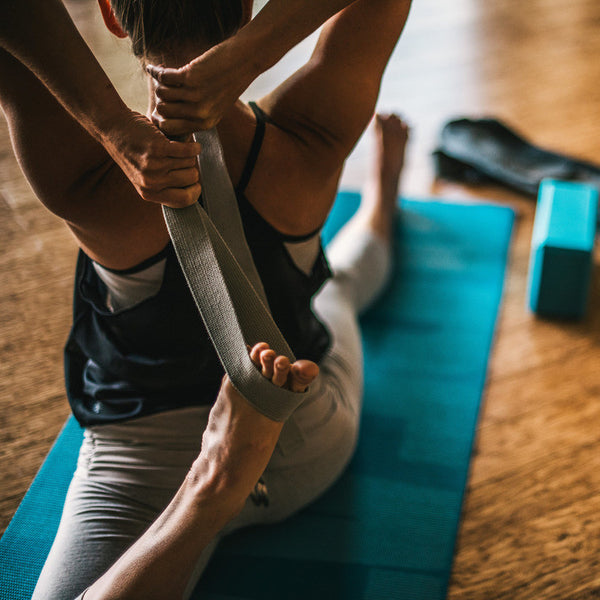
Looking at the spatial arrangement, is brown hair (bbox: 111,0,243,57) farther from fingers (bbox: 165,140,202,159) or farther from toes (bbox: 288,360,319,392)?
toes (bbox: 288,360,319,392)

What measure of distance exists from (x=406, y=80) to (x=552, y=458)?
168 centimetres

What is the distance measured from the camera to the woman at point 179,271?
70cm

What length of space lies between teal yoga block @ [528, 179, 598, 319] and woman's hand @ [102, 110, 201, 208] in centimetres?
106

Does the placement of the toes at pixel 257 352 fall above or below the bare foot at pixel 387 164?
above

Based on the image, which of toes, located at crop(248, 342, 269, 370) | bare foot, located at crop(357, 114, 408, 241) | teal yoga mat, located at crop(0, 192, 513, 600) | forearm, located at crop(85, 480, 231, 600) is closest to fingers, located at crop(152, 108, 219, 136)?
toes, located at crop(248, 342, 269, 370)

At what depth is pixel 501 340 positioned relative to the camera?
1.60 meters

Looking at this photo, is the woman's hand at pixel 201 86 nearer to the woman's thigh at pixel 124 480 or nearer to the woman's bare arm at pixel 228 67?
the woman's bare arm at pixel 228 67

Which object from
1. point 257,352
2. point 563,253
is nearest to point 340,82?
point 257,352

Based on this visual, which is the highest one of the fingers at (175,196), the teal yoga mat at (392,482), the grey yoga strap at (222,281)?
the fingers at (175,196)

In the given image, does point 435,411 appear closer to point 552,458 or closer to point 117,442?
point 552,458

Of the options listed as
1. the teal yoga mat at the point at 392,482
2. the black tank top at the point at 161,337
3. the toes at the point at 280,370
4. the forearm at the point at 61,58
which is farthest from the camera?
the teal yoga mat at the point at 392,482

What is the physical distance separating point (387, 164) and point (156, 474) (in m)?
1.04

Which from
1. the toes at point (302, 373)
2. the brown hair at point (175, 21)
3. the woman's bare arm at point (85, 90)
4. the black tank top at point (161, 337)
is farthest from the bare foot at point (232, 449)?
the brown hair at point (175, 21)

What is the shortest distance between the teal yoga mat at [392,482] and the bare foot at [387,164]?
15cm
